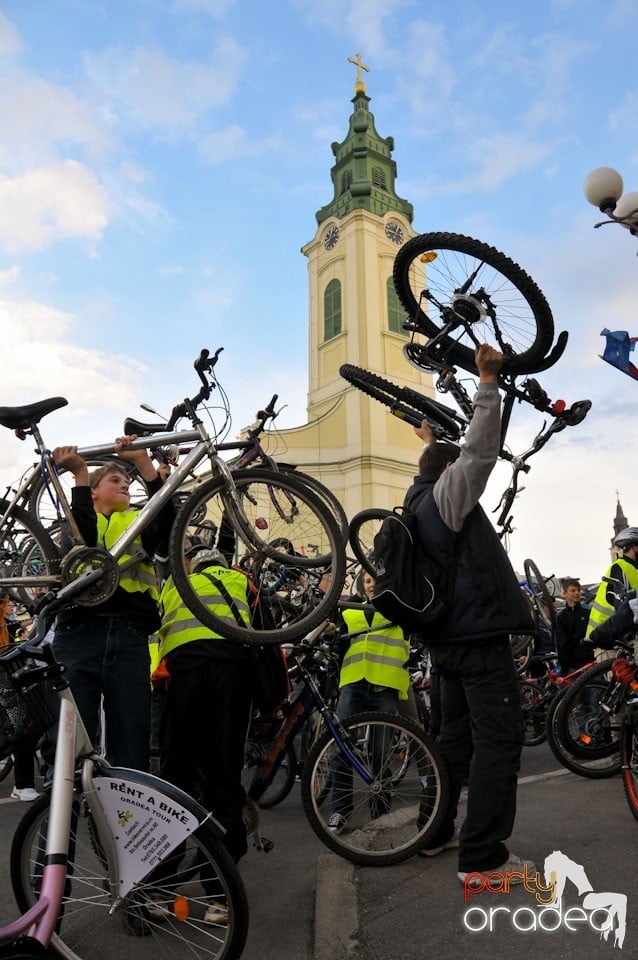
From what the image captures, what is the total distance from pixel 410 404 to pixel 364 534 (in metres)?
1.33

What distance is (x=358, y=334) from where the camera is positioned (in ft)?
103

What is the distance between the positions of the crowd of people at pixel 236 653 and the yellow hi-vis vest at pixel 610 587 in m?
3.19

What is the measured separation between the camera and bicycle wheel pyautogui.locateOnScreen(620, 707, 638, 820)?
146 inches

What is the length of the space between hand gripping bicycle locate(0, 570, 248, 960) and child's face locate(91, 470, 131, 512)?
123 cm

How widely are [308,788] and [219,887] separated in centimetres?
123

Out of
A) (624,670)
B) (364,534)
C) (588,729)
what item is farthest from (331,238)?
(624,670)

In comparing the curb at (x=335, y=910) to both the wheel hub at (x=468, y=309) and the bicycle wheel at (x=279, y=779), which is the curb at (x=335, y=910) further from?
the wheel hub at (x=468, y=309)

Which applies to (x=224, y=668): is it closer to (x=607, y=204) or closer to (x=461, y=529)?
(x=461, y=529)

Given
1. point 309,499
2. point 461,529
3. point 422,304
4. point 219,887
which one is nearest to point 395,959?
point 219,887

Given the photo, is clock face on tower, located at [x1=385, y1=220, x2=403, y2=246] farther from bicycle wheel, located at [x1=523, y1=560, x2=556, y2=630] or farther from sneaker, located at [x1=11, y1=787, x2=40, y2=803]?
sneaker, located at [x1=11, y1=787, x2=40, y2=803]

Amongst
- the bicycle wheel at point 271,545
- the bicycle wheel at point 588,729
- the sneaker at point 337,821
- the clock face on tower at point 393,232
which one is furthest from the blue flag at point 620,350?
the clock face on tower at point 393,232

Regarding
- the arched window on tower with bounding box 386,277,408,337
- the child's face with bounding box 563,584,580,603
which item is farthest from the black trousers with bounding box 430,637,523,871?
the arched window on tower with bounding box 386,277,408,337

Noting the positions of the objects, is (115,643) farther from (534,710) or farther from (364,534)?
(534,710)

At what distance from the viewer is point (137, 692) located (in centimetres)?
320
